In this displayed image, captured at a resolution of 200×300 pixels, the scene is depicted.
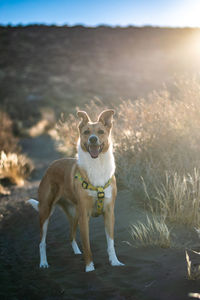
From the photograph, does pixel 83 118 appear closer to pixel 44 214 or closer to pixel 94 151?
pixel 94 151

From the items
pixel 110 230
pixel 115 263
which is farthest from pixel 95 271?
pixel 110 230

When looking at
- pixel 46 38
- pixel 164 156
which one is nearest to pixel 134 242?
pixel 164 156

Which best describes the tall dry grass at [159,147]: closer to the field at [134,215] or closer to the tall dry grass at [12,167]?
the field at [134,215]

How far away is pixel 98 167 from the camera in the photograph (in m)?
4.52

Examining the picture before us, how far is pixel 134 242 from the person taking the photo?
5164mm

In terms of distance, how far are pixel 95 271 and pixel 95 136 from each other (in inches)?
64.1

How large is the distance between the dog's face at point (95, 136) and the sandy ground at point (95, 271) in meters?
1.36

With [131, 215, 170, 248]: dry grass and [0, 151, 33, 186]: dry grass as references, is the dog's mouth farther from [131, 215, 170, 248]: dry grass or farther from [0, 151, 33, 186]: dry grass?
[0, 151, 33, 186]: dry grass

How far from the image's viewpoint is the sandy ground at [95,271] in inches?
146

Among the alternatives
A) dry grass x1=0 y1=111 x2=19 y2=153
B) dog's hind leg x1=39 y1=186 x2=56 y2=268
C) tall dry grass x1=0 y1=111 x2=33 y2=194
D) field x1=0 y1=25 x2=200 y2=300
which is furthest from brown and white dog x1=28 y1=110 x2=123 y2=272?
dry grass x1=0 y1=111 x2=19 y2=153

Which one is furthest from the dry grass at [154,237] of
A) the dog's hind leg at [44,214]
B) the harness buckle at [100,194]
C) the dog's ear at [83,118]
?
the dog's ear at [83,118]

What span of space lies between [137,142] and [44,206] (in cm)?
292

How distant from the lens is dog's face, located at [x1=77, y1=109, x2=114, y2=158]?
4328 mm

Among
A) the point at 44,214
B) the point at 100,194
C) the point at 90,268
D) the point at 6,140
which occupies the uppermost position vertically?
the point at 6,140
